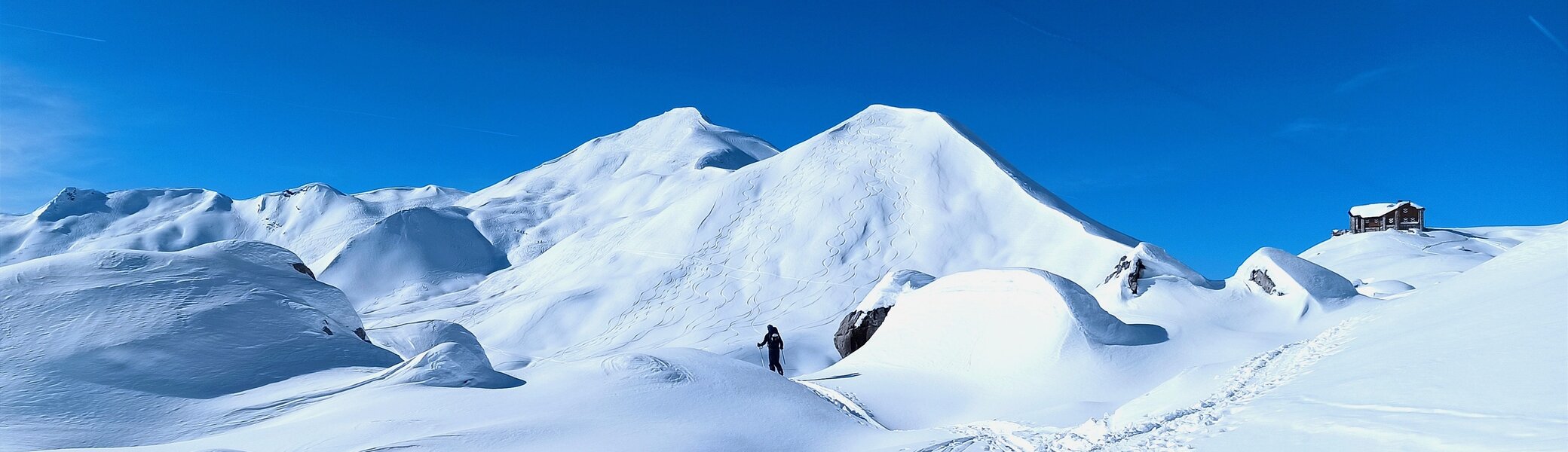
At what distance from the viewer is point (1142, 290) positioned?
48.2 feet

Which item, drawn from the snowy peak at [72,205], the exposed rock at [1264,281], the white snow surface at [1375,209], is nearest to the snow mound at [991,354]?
the exposed rock at [1264,281]

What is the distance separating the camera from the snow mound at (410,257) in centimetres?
3641

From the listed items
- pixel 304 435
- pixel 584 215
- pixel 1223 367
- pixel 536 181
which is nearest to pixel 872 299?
pixel 1223 367

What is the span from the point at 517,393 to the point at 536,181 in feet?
165

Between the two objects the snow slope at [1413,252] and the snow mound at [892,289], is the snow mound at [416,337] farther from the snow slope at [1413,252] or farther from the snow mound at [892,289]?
the snow slope at [1413,252]

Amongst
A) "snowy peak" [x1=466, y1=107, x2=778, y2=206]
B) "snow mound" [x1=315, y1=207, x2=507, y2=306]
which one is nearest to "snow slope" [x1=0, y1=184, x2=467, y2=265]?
"snowy peak" [x1=466, y1=107, x2=778, y2=206]

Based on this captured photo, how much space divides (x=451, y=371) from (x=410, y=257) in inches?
1333

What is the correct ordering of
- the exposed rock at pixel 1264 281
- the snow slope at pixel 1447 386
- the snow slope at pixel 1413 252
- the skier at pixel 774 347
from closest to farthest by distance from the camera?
1. the snow slope at pixel 1447 386
2. the skier at pixel 774 347
3. the exposed rock at pixel 1264 281
4. the snow slope at pixel 1413 252

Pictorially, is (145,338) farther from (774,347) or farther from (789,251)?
(789,251)

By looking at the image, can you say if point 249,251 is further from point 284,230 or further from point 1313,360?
point 284,230

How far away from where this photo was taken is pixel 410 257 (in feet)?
126

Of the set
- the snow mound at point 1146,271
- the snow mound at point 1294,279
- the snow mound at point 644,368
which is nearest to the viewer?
the snow mound at point 644,368

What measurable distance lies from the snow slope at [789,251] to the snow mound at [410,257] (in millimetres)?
5027

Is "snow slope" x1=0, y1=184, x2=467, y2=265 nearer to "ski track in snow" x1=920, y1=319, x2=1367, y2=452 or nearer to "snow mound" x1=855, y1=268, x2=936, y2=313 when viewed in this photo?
"snow mound" x1=855, y1=268, x2=936, y2=313
